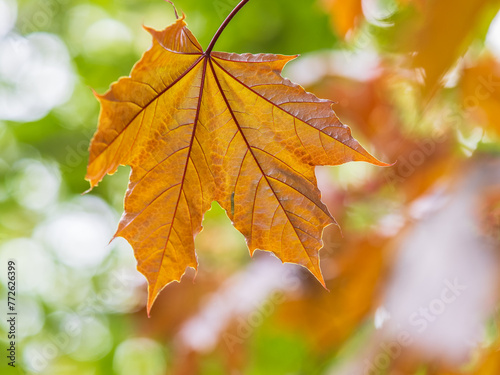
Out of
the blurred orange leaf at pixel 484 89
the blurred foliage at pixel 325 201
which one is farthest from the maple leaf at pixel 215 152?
the blurred orange leaf at pixel 484 89

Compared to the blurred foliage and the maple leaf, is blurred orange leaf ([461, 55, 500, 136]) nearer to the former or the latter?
the blurred foliage

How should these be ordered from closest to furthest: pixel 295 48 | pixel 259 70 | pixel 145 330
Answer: pixel 259 70 → pixel 145 330 → pixel 295 48

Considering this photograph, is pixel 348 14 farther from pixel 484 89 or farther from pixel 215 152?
pixel 215 152

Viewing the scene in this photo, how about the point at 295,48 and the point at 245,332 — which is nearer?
the point at 245,332

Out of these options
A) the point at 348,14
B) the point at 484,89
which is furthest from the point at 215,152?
the point at 484,89

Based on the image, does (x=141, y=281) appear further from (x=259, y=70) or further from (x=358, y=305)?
(x=259, y=70)

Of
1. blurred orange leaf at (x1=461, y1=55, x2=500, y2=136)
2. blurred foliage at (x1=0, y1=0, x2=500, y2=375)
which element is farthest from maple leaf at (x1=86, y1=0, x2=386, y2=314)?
blurred orange leaf at (x1=461, y1=55, x2=500, y2=136)

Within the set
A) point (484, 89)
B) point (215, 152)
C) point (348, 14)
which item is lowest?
point (215, 152)

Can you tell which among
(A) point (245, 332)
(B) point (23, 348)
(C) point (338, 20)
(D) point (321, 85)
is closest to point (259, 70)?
(C) point (338, 20)
